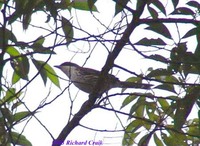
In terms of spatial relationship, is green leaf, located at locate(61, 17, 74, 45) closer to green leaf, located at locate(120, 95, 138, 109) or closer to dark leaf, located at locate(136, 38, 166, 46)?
dark leaf, located at locate(136, 38, 166, 46)

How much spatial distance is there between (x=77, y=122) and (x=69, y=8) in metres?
0.43

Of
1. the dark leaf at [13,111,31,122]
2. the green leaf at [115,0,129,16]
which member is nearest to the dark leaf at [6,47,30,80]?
the dark leaf at [13,111,31,122]

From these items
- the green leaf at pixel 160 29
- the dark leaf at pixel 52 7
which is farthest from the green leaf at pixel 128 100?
the dark leaf at pixel 52 7

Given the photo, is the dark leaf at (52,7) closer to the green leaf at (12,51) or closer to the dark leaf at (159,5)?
the green leaf at (12,51)

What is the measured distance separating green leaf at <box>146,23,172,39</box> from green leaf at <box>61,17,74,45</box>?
279 millimetres

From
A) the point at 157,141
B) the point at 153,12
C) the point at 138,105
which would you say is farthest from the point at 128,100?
the point at 153,12

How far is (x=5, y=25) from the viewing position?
1.30 metres

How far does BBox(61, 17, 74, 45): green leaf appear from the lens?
4.73 ft

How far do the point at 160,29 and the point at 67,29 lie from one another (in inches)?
13.1

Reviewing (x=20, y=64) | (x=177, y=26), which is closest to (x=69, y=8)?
(x=20, y=64)

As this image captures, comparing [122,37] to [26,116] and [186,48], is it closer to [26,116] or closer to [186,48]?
[186,48]

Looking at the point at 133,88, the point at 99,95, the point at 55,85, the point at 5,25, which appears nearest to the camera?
the point at 5,25

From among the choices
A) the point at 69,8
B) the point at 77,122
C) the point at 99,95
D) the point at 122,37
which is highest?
the point at 69,8

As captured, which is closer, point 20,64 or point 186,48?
point 186,48
